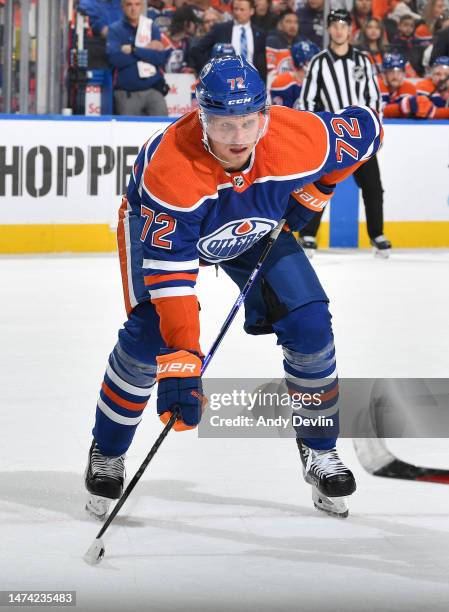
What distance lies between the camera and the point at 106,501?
9.43 feet

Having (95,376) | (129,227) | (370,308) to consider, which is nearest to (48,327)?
(95,376)

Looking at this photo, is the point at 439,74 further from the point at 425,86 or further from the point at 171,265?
the point at 171,265

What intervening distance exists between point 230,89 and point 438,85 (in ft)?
21.7

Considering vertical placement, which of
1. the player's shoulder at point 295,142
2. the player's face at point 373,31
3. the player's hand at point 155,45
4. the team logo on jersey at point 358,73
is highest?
the player's shoulder at point 295,142

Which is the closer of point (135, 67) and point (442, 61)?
point (135, 67)

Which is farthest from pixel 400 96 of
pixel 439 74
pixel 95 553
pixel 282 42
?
pixel 95 553

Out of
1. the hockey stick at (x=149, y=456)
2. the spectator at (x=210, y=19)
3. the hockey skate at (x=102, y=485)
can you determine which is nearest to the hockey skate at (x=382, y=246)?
the spectator at (x=210, y=19)

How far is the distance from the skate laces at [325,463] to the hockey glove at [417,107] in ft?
19.7

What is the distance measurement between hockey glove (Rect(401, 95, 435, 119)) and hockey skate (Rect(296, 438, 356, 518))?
599 cm

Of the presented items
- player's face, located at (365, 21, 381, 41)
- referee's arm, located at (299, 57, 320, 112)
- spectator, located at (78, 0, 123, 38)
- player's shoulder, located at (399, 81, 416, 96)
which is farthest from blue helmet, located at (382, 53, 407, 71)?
spectator, located at (78, 0, 123, 38)

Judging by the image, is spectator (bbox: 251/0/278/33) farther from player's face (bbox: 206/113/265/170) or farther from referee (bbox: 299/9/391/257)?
player's face (bbox: 206/113/265/170)

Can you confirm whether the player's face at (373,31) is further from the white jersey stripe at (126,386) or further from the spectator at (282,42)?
the white jersey stripe at (126,386)

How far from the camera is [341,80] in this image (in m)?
7.76

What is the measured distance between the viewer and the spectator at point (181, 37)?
28.3ft
